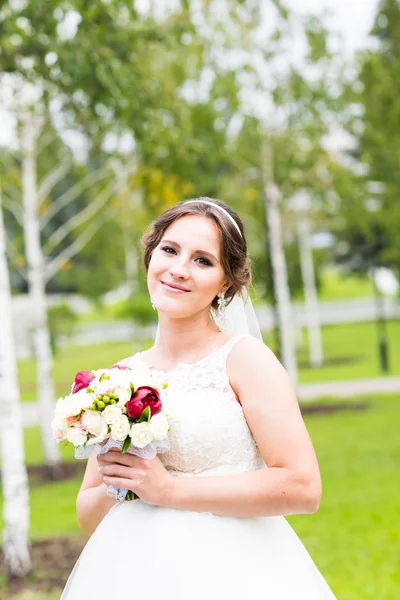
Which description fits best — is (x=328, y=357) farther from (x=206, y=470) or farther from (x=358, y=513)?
(x=206, y=470)

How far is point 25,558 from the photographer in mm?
6688

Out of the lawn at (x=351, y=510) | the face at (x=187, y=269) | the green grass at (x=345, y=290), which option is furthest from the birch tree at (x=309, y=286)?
the green grass at (x=345, y=290)

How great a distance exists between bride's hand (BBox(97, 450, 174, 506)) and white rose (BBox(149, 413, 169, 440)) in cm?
10

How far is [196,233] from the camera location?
2.60m

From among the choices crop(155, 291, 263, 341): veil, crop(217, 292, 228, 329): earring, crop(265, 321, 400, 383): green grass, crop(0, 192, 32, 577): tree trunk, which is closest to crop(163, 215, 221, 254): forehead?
crop(217, 292, 228, 329): earring

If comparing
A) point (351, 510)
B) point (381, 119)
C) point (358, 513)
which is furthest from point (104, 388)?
point (381, 119)

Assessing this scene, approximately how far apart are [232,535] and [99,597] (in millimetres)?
438

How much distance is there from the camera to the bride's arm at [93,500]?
8.73 ft

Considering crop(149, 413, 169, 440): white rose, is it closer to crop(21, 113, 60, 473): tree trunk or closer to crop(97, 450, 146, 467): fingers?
crop(97, 450, 146, 467): fingers

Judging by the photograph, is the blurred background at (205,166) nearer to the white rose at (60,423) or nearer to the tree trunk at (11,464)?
the tree trunk at (11,464)

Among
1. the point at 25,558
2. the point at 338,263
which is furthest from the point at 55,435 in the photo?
the point at 338,263

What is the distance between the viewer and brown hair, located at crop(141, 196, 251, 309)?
2.62 metres

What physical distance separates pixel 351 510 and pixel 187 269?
21.8 ft

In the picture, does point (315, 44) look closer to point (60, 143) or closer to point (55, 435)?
point (60, 143)
